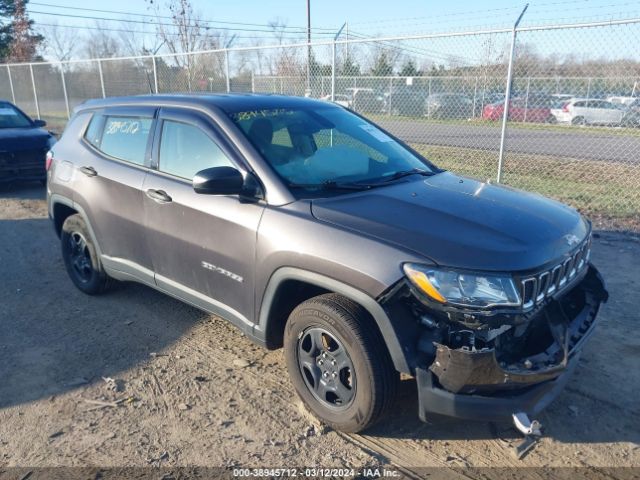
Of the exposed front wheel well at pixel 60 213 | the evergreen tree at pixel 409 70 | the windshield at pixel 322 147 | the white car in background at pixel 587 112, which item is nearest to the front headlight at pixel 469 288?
the windshield at pixel 322 147

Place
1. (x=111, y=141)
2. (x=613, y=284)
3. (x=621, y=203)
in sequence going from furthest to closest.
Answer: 1. (x=621, y=203)
2. (x=613, y=284)
3. (x=111, y=141)

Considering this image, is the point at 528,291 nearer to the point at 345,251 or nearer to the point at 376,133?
the point at 345,251

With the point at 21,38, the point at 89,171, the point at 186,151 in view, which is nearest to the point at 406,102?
the point at 89,171

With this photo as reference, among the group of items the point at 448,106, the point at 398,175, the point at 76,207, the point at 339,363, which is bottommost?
the point at 339,363

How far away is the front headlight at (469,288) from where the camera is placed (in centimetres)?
246

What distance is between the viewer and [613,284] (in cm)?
496

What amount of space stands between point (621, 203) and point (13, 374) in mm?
7827

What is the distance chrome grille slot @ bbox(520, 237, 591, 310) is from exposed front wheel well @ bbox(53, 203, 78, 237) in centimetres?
418

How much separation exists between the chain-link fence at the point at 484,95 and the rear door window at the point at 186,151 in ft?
12.2

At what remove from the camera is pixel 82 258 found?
16.3 ft

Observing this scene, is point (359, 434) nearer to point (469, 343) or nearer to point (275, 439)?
point (275, 439)

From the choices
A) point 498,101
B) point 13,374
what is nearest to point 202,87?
point 498,101

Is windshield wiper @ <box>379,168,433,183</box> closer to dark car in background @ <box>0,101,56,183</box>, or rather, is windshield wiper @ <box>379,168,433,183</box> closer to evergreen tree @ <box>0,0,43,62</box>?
dark car in background @ <box>0,101,56,183</box>

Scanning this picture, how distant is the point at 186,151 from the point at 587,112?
34.4 ft
